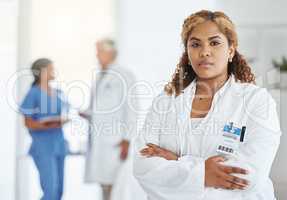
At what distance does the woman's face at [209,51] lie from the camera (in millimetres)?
1392

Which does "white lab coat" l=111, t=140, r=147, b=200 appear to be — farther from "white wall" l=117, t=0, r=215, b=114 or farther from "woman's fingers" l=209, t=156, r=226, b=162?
"woman's fingers" l=209, t=156, r=226, b=162

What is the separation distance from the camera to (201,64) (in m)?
1.42

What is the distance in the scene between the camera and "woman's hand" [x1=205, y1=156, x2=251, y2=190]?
1305mm

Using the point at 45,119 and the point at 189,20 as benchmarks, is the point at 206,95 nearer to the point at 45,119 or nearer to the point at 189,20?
the point at 189,20

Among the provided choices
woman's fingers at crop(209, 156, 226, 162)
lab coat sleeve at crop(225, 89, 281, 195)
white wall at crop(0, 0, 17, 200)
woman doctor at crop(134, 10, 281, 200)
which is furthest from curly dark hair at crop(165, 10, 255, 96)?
white wall at crop(0, 0, 17, 200)

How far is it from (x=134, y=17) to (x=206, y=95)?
1.49 ft

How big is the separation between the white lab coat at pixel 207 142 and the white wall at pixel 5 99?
58 cm

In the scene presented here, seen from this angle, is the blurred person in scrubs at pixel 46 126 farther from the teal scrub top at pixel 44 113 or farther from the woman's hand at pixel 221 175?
the woman's hand at pixel 221 175

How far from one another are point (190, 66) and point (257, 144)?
0.37 meters

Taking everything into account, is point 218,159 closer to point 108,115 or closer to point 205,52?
point 205,52

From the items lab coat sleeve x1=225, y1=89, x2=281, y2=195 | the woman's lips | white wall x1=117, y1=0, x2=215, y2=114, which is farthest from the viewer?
white wall x1=117, y1=0, x2=215, y2=114

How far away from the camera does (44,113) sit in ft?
5.56

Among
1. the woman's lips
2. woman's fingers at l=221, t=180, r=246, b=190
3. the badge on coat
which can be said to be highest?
the woman's lips

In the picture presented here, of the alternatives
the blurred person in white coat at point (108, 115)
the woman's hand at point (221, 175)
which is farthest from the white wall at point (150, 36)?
the woman's hand at point (221, 175)
